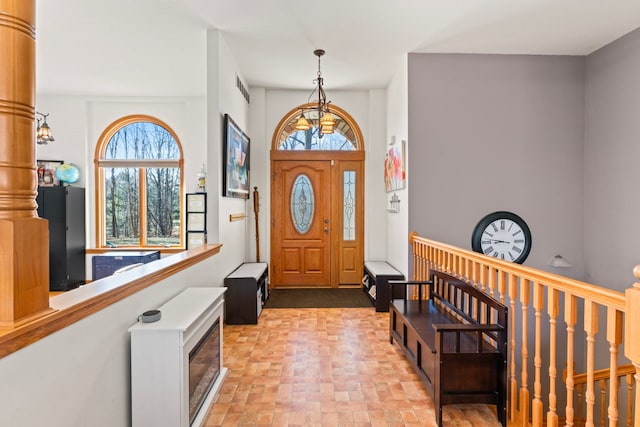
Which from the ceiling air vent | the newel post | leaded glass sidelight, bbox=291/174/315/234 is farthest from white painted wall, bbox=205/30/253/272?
the newel post

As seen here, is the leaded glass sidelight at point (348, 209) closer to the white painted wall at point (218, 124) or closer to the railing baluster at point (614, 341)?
the white painted wall at point (218, 124)

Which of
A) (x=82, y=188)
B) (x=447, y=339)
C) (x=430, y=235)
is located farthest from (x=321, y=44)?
(x=82, y=188)

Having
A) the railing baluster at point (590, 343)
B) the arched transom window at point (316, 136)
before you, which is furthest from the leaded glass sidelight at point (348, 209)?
the railing baluster at point (590, 343)

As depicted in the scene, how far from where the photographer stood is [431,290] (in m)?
3.66

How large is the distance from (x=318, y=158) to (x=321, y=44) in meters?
2.18

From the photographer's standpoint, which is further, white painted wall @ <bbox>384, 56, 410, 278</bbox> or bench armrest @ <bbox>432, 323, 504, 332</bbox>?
white painted wall @ <bbox>384, 56, 410, 278</bbox>

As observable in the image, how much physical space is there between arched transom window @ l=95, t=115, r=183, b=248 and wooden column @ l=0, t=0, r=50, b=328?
5450 mm

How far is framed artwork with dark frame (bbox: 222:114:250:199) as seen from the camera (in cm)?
428

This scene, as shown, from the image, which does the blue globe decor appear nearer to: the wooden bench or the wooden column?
the wooden column

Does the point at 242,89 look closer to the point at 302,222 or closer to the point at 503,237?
the point at 302,222

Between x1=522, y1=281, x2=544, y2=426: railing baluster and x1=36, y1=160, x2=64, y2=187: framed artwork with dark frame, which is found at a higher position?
x1=36, y1=160, x2=64, y2=187: framed artwork with dark frame

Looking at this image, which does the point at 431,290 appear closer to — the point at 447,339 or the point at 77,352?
the point at 447,339

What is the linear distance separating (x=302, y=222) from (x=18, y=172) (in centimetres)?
502

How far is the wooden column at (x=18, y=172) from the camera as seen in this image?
4.34 feet
